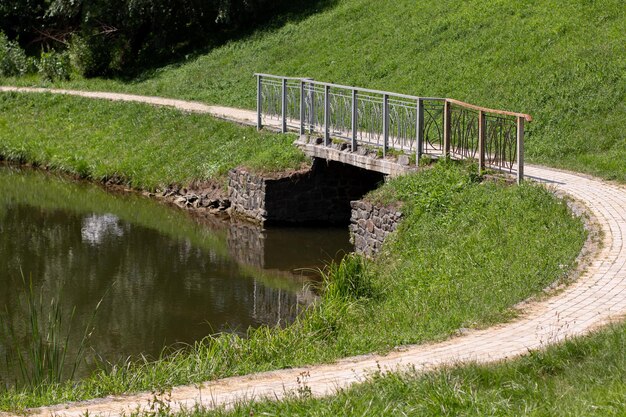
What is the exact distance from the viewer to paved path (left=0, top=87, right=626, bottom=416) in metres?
8.52

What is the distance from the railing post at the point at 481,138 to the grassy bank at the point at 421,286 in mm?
226

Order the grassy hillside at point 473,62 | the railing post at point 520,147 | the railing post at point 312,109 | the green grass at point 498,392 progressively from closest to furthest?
the green grass at point 498,392, the railing post at point 520,147, the grassy hillside at point 473,62, the railing post at point 312,109

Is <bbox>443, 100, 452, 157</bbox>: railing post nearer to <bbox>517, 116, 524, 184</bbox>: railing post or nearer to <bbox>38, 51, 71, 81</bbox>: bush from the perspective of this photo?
<bbox>517, 116, 524, 184</bbox>: railing post

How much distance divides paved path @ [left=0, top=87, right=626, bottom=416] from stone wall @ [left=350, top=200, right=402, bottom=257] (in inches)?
196

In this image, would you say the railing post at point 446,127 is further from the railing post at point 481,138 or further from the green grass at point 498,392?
the green grass at point 498,392

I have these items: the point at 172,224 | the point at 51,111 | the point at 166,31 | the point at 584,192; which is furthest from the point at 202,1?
the point at 584,192

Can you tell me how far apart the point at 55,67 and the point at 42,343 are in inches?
1014

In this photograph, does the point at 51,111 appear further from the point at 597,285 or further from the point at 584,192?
the point at 597,285

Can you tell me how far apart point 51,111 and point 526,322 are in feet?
77.7

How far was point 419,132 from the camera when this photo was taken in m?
18.4

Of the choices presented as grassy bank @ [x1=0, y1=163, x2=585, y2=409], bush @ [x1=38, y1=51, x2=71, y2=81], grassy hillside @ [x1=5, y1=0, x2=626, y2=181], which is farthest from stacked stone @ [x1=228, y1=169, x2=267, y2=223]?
bush @ [x1=38, y1=51, x2=71, y2=81]

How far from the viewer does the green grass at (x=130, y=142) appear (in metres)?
24.0

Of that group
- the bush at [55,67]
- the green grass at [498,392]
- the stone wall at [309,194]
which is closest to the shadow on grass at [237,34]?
Answer: the bush at [55,67]

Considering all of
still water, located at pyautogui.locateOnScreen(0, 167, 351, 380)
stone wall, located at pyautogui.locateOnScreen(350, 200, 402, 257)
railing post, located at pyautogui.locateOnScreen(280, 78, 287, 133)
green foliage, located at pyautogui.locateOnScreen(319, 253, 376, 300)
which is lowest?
still water, located at pyautogui.locateOnScreen(0, 167, 351, 380)
